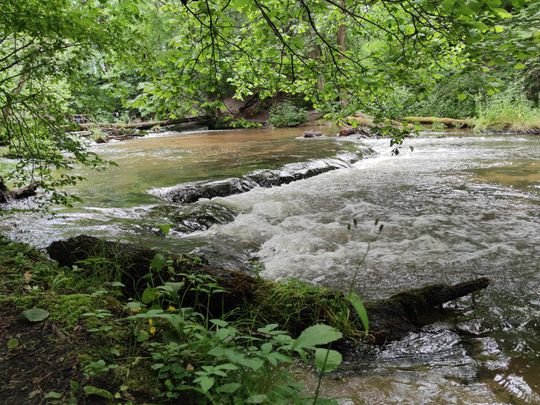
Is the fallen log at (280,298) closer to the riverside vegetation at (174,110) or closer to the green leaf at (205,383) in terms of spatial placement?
the riverside vegetation at (174,110)

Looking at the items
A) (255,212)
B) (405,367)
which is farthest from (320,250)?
(405,367)

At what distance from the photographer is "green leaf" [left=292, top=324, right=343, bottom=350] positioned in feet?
4.61

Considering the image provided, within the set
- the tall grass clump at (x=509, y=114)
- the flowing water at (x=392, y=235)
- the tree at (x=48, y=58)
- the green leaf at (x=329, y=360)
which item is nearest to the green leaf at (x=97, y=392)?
the green leaf at (x=329, y=360)

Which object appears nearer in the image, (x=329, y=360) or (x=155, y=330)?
(x=329, y=360)

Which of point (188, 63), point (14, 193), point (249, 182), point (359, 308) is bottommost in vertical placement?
point (249, 182)

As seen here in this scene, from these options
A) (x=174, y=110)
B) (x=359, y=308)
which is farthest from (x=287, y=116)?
(x=359, y=308)

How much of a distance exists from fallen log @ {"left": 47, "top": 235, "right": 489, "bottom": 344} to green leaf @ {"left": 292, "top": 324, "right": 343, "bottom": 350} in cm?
137

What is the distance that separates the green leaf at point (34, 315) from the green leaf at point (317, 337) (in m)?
1.47

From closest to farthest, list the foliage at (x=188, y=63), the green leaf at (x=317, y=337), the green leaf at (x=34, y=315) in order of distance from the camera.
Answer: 1. the green leaf at (x=317, y=337)
2. the green leaf at (x=34, y=315)
3. the foliage at (x=188, y=63)

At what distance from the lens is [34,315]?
2.09 meters

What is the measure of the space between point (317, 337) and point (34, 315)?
1.59 metres

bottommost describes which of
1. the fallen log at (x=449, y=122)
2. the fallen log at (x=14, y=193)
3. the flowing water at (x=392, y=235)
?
the flowing water at (x=392, y=235)

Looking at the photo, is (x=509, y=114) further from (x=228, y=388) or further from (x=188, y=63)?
(x=228, y=388)

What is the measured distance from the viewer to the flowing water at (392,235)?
2588mm
